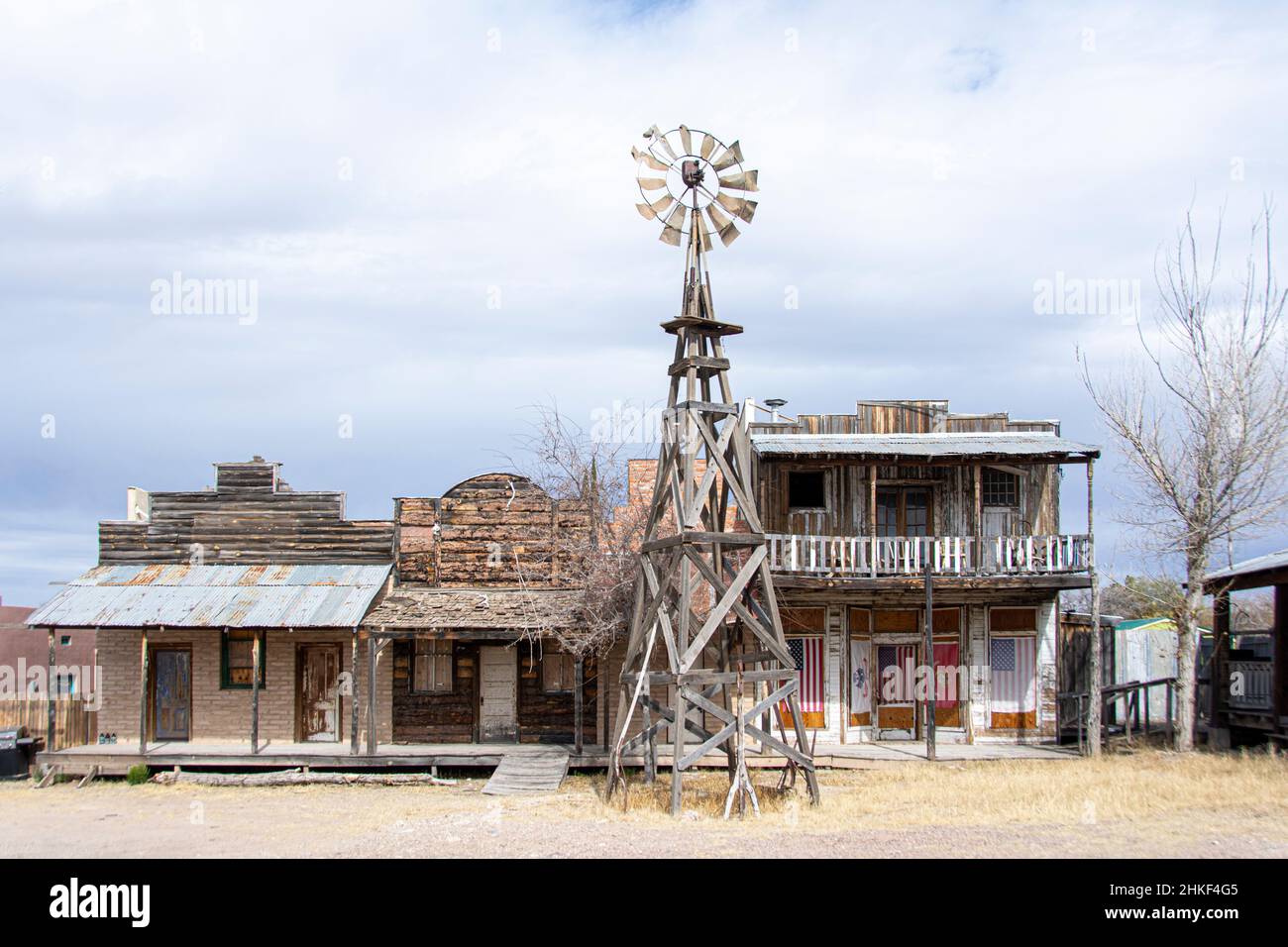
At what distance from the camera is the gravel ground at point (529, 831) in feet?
45.8

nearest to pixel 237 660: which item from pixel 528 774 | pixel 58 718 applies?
pixel 58 718

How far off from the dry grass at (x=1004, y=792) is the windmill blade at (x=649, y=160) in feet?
31.5

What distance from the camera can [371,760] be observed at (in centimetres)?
2188

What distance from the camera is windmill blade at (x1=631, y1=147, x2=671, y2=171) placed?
18469 mm

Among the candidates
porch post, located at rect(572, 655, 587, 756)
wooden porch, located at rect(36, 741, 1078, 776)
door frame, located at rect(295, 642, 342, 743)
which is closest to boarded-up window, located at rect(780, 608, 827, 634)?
wooden porch, located at rect(36, 741, 1078, 776)

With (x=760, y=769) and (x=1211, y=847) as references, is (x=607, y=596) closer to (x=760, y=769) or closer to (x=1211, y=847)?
(x=760, y=769)

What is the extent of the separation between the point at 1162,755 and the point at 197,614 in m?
17.9

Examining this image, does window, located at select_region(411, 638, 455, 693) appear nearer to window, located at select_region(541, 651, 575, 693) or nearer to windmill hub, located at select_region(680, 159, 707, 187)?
window, located at select_region(541, 651, 575, 693)

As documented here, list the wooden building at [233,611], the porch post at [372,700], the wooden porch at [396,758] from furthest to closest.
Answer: the wooden building at [233,611]
the wooden porch at [396,758]
the porch post at [372,700]

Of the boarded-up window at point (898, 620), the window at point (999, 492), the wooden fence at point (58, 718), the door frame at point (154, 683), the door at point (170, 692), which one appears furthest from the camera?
the window at point (999, 492)

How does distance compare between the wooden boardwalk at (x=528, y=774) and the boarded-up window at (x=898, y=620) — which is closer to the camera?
the wooden boardwalk at (x=528, y=774)

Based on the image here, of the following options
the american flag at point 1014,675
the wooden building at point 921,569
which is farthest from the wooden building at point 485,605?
the american flag at point 1014,675

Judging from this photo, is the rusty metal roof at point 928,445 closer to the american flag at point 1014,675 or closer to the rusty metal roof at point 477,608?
the american flag at point 1014,675

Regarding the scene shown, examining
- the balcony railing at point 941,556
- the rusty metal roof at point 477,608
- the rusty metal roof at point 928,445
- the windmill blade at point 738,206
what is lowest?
the rusty metal roof at point 477,608
